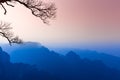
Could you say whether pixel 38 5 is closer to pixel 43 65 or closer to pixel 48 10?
pixel 48 10

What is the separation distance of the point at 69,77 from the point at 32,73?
1429 cm

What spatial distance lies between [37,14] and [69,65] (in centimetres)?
13088

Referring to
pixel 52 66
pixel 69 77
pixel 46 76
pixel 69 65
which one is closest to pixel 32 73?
pixel 46 76

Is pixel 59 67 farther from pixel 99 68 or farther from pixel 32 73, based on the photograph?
pixel 32 73

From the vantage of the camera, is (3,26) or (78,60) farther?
(78,60)

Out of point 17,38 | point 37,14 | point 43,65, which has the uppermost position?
point 43,65

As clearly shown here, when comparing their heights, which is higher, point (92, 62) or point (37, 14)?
point (92, 62)

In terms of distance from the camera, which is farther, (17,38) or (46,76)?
(46,76)

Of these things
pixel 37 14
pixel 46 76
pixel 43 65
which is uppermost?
pixel 43 65

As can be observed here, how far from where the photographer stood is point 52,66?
13238cm

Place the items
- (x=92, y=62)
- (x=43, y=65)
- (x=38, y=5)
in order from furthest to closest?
(x=92, y=62), (x=43, y=65), (x=38, y=5)

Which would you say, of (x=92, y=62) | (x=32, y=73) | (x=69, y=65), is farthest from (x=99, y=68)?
(x=32, y=73)

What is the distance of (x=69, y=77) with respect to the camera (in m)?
118

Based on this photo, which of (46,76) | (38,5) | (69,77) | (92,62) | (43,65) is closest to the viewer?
(38,5)
